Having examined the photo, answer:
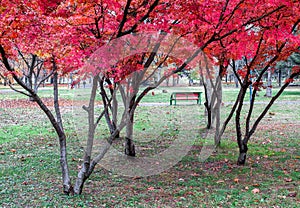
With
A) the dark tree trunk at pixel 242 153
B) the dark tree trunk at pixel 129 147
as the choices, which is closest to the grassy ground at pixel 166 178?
the dark tree trunk at pixel 242 153

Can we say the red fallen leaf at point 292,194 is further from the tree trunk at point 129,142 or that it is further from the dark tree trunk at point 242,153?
the tree trunk at point 129,142

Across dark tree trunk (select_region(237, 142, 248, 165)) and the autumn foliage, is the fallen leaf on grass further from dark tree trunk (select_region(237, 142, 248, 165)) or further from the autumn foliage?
the autumn foliage

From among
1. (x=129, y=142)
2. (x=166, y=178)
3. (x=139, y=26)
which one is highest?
(x=139, y=26)

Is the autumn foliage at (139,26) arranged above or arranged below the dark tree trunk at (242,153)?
above

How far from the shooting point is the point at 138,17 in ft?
16.7

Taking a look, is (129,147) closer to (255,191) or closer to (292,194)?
(255,191)

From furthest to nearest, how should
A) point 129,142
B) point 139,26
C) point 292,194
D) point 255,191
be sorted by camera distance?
1. point 129,142
2. point 139,26
3. point 255,191
4. point 292,194

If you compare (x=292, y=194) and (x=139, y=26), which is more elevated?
(x=139, y=26)

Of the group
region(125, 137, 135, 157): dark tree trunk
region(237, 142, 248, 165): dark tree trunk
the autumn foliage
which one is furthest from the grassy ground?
the autumn foliage

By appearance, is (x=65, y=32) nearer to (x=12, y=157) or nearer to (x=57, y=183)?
(x=57, y=183)

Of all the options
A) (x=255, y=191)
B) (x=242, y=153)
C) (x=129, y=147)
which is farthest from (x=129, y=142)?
(x=255, y=191)

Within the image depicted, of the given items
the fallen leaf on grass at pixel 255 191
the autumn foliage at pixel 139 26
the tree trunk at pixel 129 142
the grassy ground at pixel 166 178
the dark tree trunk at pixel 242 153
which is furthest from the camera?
the tree trunk at pixel 129 142

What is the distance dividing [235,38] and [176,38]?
1144 mm

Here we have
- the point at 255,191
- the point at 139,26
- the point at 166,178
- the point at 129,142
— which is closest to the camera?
the point at 255,191
